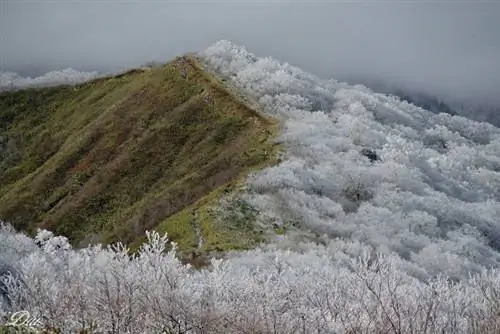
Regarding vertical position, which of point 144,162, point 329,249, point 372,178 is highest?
point 329,249

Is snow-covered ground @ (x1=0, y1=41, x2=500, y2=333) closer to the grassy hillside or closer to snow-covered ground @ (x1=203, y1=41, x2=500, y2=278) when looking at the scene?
snow-covered ground @ (x1=203, y1=41, x2=500, y2=278)

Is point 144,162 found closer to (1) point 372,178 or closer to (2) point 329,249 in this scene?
(1) point 372,178

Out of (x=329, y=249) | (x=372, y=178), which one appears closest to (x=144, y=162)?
(x=372, y=178)

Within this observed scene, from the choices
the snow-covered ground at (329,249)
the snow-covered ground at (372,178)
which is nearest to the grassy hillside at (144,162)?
the snow-covered ground at (329,249)

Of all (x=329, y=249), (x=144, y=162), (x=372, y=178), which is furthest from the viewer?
(x=144, y=162)

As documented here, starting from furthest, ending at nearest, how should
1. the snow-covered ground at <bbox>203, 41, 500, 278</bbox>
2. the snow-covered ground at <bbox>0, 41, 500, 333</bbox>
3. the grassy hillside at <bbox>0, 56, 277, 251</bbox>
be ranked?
1. the grassy hillside at <bbox>0, 56, 277, 251</bbox>
2. the snow-covered ground at <bbox>203, 41, 500, 278</bbox>
3. the snow-covered ground at <bbox>0, 41, 500, 333</bbox>

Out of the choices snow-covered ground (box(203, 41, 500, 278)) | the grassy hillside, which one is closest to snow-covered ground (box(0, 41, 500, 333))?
snow-covered ground (box(203, 41, 500, 278))

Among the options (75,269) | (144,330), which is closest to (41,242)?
(75,269)

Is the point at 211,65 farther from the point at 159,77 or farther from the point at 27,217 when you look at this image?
the point at 27,217

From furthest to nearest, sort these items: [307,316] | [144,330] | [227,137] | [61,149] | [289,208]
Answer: [61,149] < [227,137] < [289,208] < [307,316] < [144,330]
